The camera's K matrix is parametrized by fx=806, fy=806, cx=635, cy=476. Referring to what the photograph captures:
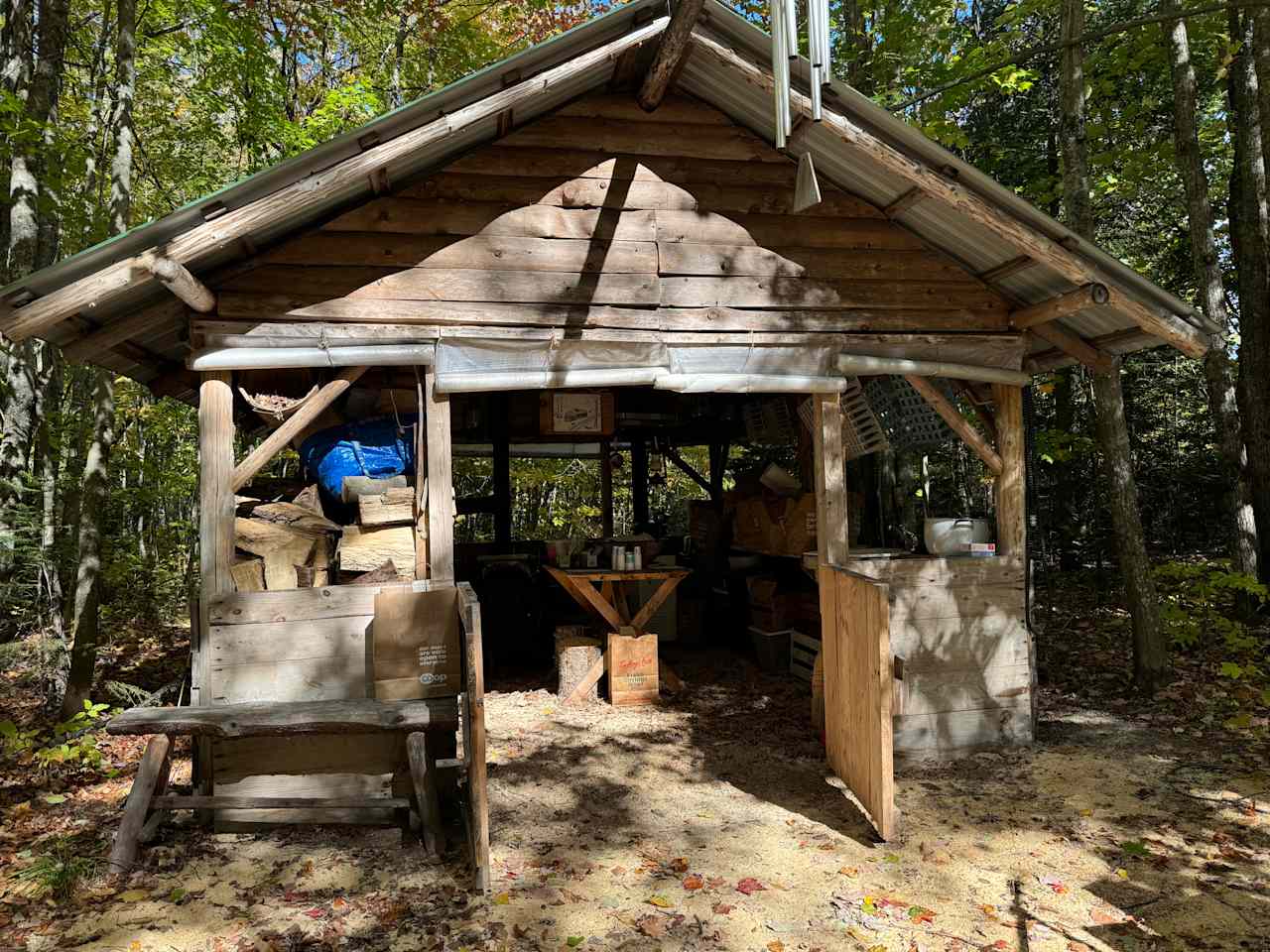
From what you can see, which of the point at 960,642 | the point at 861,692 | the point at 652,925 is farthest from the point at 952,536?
the point at 652,925

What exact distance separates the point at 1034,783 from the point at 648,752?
8.32 feet

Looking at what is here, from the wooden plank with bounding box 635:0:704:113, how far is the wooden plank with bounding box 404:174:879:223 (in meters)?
0.43

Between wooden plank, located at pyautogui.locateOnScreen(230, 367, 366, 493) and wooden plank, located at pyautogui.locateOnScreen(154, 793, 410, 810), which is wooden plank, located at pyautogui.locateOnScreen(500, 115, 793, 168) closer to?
wooden plank, located at pyautogui.locateOnScreen(230, 367, 366, 493)

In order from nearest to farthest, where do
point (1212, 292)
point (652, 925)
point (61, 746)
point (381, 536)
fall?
point (652, 925) < point (381, 536) < point (61, 746) < point (1212, 292)

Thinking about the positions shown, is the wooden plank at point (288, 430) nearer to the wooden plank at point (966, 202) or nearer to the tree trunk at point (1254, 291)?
the wooden plank at point (966, 202)

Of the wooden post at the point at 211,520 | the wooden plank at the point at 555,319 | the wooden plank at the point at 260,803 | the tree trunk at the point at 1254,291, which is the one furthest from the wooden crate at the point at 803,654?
the wooden post at the point at 211,520

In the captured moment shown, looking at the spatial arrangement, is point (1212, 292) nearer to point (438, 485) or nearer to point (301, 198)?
point (438, 485)

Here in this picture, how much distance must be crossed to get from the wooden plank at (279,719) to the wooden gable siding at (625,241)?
2.25 metres

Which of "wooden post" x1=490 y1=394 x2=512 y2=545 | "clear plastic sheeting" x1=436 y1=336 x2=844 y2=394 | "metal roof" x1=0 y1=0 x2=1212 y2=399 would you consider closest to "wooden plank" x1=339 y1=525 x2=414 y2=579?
"clear plastic sheeting" x1=436 y1=336 x2=844 y2=394

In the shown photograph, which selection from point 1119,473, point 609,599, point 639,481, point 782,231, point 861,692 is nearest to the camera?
point 861,692

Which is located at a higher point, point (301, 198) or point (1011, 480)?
point (301, 198)

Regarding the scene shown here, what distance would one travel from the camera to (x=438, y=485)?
4.96m

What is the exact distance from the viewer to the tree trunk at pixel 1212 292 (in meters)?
7.89

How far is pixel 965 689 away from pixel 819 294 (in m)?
2.97
